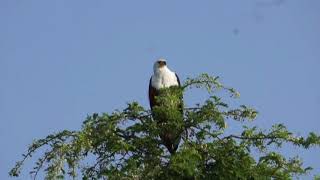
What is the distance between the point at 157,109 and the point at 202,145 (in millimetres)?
728

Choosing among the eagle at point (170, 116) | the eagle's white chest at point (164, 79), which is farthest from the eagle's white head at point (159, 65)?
the eagle at point (170, 116)

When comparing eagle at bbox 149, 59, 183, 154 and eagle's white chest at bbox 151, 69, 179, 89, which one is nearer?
eagle at bbox 149, 59, 183, 154

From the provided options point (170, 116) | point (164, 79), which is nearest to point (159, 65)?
point (164, 79)

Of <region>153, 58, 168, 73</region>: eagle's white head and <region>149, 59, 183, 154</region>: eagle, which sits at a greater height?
<region>153, 58, 168, 73</region>: eagle's white head

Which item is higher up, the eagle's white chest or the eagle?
the eagle's white chest

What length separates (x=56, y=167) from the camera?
31.3 ft

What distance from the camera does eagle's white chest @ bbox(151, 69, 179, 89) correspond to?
12953 mm

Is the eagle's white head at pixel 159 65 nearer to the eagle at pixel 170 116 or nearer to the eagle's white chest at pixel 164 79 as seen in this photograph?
the eagle's white chest at pixel 164 79

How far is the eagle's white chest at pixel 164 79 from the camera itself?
1295 cm

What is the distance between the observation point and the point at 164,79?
42.6 feet

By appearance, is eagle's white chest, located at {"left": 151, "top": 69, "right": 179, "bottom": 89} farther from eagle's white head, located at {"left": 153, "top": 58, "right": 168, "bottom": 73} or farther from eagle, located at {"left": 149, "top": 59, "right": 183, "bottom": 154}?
eagle, located at {"left": 149, "top": 59, "right": 183, "bottom": 154}

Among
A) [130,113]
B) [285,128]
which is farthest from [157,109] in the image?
[285,128]

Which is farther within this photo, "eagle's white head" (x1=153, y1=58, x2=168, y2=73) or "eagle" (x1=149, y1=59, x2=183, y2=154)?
"eagle's white head" (x1=153, y1=58, x2=168, y2=73)

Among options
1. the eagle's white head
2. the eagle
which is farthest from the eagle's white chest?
the eagle
